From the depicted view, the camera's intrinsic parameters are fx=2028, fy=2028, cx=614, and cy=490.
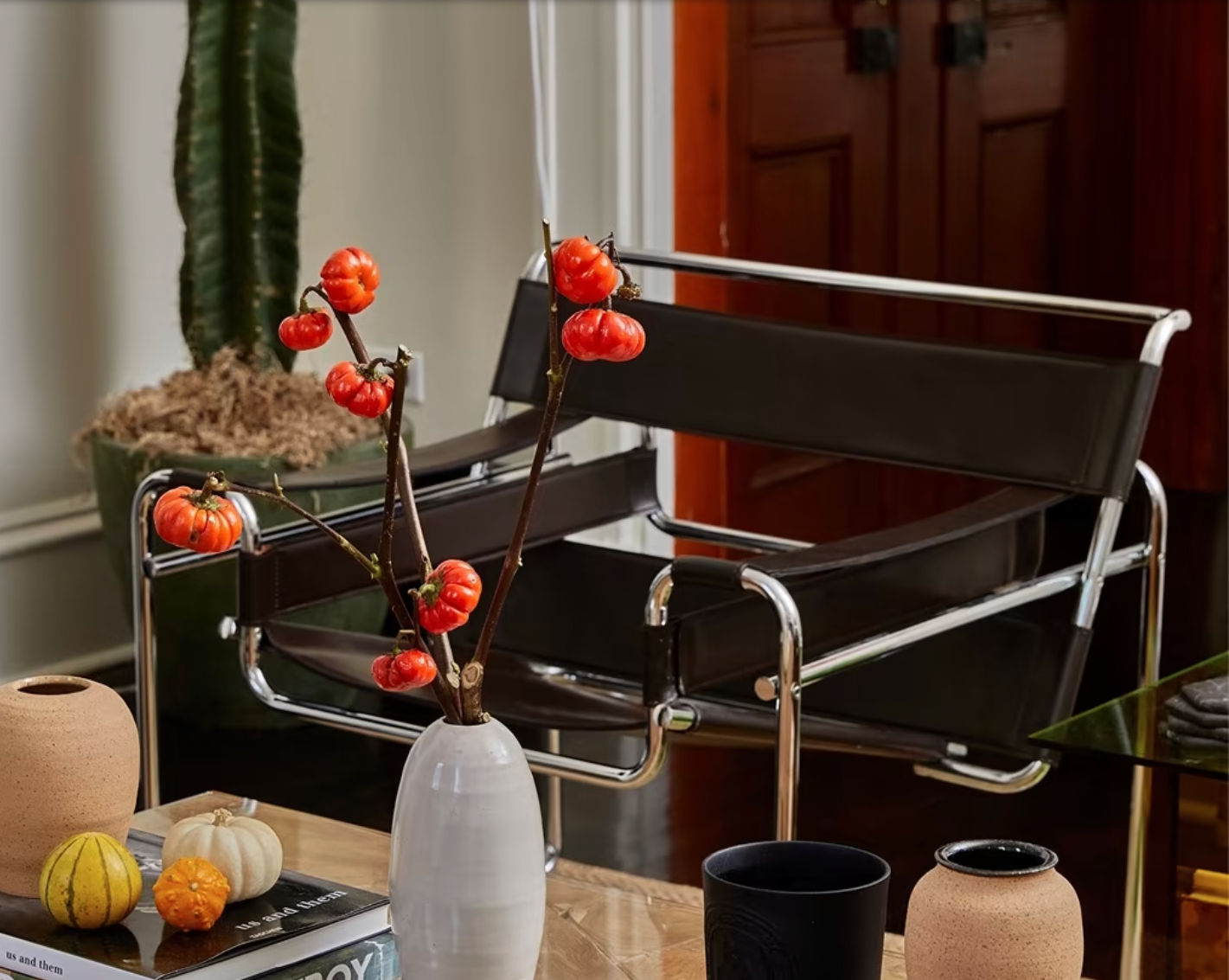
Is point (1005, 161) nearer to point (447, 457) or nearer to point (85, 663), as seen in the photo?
point (85, 663)

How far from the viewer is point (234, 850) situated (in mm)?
1324

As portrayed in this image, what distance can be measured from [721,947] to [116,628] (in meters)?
2.27

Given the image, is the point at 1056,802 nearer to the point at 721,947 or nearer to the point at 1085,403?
the point at 1085,403

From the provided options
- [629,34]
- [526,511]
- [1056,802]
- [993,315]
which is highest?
[629,34]

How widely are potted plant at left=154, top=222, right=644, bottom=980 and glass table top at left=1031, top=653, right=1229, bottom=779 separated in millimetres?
584

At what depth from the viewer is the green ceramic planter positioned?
2.89 meters

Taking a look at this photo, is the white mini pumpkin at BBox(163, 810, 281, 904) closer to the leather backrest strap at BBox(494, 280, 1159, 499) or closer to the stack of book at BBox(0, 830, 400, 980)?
the stack of book at BBox(0, 830, 400, 980)

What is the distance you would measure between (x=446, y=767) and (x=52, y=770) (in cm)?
31

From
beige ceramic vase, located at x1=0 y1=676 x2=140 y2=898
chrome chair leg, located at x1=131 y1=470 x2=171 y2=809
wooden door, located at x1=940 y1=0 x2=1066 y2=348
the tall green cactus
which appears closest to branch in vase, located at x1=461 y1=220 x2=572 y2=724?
beige ceramic vase, located at x1=0 y1=676 x2=140 y2=898

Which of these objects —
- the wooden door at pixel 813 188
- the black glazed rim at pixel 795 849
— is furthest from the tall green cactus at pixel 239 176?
the black glazed rim at pixel 795 849

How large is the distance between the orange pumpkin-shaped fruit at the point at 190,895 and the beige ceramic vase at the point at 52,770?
10cm

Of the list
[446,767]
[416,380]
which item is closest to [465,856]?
→ [446,767]

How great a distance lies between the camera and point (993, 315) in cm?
445

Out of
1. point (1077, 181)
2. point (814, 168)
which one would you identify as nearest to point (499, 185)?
point (814, 168)
